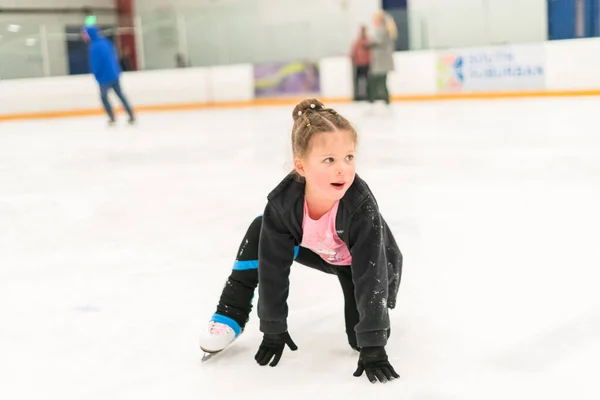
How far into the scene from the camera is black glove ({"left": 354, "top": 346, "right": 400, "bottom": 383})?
4.68ft

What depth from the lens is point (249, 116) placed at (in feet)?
34.4

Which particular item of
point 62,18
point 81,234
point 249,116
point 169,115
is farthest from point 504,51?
point 62,18

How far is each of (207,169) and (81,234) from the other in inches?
77.5

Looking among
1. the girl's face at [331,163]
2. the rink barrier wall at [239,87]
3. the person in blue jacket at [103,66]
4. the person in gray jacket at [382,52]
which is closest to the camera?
the girl's face at [331,163]

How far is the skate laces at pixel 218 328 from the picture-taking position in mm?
1600

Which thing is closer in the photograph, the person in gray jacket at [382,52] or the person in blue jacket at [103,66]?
the person in blue jacket at [103,66]

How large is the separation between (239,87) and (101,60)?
426 centimetres

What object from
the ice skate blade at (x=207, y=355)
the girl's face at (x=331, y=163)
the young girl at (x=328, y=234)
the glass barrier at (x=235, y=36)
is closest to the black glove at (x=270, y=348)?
the young girl at (x=328, y=234)

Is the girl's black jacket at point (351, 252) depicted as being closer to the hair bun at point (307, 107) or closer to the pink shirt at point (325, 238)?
the pink shirt at point (325, 238)

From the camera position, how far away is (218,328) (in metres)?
1.61

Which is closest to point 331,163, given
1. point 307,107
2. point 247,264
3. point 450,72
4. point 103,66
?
point 307,107

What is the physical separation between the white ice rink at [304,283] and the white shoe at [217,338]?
0.03 meters

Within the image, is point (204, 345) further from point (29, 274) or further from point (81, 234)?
point (81, 234)

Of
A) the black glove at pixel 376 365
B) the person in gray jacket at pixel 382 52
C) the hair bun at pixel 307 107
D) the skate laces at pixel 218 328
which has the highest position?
the person in gray jacket at pixel 382 52
